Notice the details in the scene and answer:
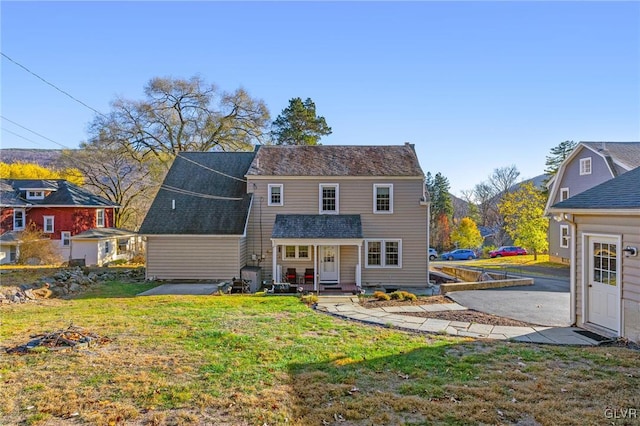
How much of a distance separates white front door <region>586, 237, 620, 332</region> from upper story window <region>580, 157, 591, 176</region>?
1854cm

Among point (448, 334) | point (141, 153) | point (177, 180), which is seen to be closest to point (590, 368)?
point (448, 334)

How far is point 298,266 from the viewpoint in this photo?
19.5 meters

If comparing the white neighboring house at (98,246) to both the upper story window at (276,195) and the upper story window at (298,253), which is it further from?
the upper story window at (298,253)

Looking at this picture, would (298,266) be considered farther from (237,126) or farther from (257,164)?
(237,126)

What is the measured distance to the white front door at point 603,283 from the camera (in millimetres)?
8805

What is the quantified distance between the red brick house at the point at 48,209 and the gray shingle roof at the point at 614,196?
105ft

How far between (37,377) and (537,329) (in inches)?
408

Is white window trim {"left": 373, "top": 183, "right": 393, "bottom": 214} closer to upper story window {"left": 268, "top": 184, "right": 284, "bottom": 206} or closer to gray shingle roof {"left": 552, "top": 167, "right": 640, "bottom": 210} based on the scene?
upper story window {"left": 268, "top": 184, "right": 284, "bottom": 206}

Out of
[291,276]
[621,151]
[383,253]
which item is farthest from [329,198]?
[621,151]

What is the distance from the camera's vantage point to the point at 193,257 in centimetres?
1909

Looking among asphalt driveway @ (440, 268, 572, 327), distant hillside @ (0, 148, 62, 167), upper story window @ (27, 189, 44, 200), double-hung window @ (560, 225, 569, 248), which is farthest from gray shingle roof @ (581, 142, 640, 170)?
distant hillside @ (0, 148, 62, 167)

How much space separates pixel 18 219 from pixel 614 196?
35.9 meters

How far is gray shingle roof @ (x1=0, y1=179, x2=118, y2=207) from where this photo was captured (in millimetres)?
29297

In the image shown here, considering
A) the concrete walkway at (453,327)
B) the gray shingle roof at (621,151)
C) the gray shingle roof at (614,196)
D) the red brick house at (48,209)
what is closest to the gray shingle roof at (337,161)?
the concrete walkway at (453,327)
